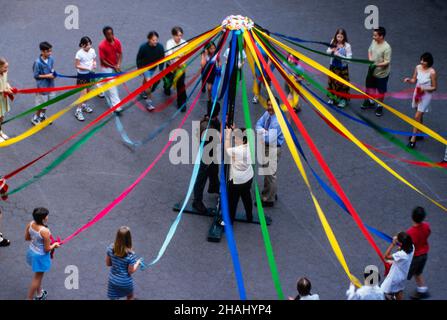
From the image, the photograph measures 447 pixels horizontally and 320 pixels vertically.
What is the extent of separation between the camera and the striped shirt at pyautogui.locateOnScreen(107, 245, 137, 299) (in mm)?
7301

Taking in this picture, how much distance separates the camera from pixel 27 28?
42.5 feet

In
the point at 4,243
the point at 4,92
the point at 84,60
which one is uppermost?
the point at 84,60

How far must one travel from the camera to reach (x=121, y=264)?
7312 mm

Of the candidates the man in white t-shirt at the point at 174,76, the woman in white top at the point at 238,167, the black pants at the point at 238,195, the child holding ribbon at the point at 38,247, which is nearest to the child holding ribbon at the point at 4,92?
the man in white t-shirt at the point at 174,76

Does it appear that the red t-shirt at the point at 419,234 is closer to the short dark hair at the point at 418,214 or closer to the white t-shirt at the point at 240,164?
the short dark hair at the point at 418,214

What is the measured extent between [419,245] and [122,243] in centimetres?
322

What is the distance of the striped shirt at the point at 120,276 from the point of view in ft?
24.0

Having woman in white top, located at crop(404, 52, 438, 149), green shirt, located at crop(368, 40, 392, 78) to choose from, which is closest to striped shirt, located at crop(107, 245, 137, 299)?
woman in white top, located at crop(404, 52, 438, 149)

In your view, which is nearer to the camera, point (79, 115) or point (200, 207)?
point (200, 207)

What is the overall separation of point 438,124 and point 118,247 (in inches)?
238

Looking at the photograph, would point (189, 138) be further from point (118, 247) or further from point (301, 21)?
point (301, 21)

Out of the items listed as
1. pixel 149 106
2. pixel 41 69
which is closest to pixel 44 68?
pixel 41 69

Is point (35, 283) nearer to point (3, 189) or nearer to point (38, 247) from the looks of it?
point (38, 247)
